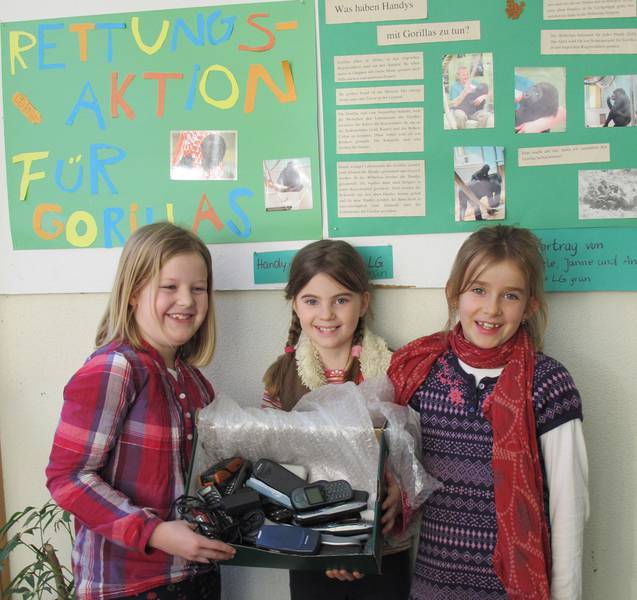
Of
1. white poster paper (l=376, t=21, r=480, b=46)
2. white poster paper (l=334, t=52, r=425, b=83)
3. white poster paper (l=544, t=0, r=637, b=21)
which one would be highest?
white poster paper (l=544, t=0, r=637, b=21)

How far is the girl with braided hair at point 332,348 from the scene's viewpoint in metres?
1.26

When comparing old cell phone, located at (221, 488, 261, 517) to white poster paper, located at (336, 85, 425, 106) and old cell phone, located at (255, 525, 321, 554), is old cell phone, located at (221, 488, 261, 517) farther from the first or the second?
white poster paper, located at (336, 85, 425, 106)

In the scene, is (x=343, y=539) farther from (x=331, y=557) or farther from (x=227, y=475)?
(x=227, y=475)

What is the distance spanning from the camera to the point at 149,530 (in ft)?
3.26

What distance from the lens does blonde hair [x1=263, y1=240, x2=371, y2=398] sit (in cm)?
128

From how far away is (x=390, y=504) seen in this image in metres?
1.09

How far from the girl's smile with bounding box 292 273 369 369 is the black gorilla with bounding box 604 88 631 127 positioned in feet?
2.48

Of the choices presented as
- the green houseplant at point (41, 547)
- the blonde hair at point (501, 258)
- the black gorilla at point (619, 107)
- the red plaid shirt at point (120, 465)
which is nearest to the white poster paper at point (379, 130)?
the blonde hair at point (501, 258)

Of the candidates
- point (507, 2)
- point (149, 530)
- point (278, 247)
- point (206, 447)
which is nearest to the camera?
point (149, 530)

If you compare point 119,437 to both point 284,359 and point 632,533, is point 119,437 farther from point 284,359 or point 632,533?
point 632,533

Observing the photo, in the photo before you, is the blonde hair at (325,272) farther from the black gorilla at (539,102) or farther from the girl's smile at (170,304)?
the black gorilla at (539,102)

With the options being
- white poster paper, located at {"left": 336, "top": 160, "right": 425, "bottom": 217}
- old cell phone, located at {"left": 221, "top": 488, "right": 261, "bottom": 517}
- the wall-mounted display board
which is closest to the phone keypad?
old cell phone, located at {"left": 221, "top": 488, "right": 261, "bottom": 517}

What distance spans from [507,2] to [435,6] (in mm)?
173

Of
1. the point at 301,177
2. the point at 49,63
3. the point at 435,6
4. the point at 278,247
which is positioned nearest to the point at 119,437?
the point at 278,247
